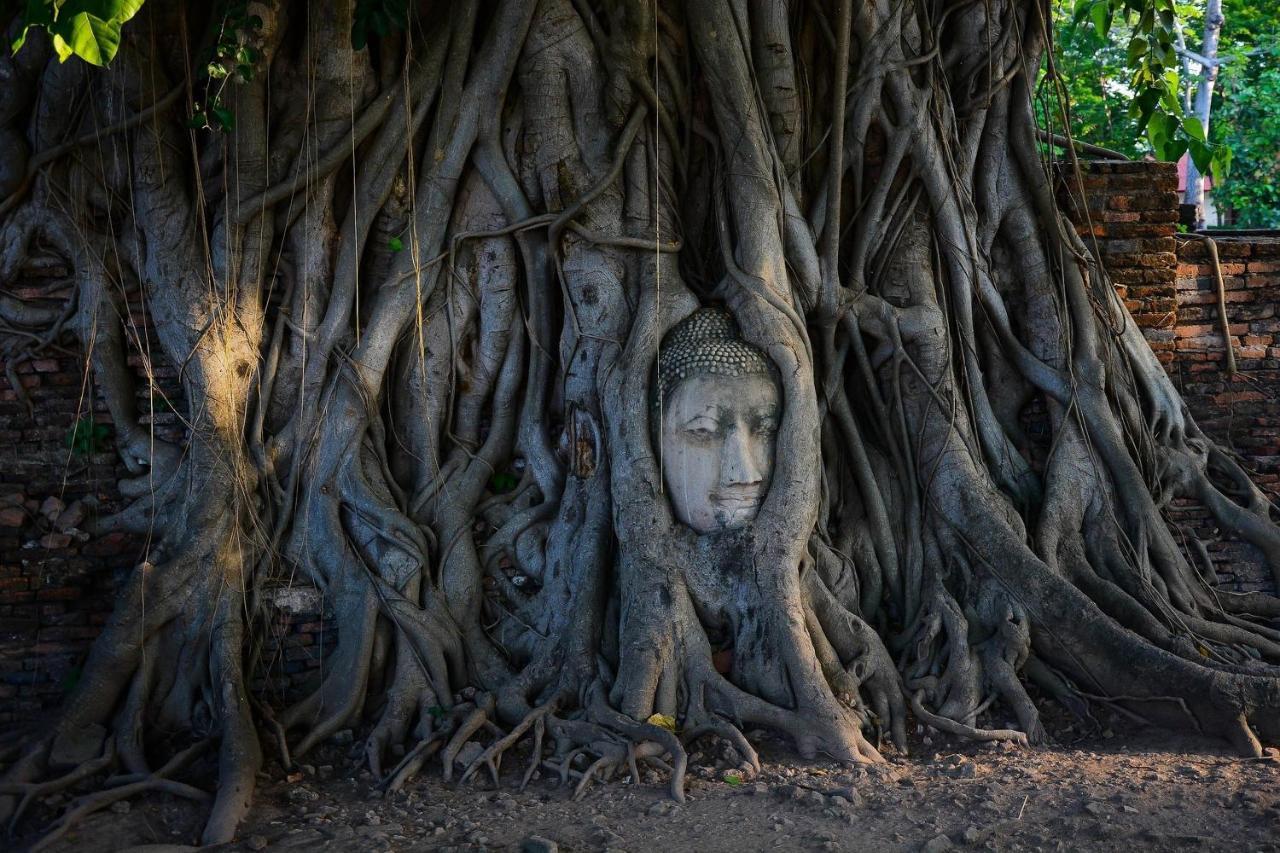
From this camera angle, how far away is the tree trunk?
13.8ft

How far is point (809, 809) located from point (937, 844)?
400 mm

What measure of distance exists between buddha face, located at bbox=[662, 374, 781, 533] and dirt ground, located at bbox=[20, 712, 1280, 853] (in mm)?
841

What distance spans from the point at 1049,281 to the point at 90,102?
12.7 ft

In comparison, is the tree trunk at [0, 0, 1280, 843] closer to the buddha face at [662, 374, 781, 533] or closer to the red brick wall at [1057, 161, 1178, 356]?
the buddha face at [662, 374, 781, 533]

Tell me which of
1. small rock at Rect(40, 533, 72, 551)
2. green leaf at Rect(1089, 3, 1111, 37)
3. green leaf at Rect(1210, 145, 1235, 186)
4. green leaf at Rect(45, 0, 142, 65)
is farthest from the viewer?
green leaf at Rect(1089, 3, 1111, 37)

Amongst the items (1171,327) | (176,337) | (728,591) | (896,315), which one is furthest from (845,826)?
(1171,327)

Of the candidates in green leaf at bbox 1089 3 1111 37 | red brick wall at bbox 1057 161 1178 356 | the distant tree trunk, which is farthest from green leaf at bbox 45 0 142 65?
the distant tree trunk

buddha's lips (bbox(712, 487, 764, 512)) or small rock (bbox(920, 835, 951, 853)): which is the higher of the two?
buddha's lips (bbox(712, 487, 764, 512))

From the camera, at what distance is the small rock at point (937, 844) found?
3189 millimetres

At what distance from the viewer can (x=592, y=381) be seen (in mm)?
4531

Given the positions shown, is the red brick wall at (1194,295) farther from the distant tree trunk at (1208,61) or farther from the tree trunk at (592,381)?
the distant tree trunk at (1208,61)

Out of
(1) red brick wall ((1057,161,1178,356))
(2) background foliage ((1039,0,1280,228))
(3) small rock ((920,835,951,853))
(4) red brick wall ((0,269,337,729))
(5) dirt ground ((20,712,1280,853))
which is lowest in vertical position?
(3) small rock ((920,835,951,853))

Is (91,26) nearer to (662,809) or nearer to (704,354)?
(704,354)

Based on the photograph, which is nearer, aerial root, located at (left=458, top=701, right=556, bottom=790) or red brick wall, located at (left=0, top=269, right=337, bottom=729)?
aerial root, located at (left=458, top=701, right=556, bottom=790)
